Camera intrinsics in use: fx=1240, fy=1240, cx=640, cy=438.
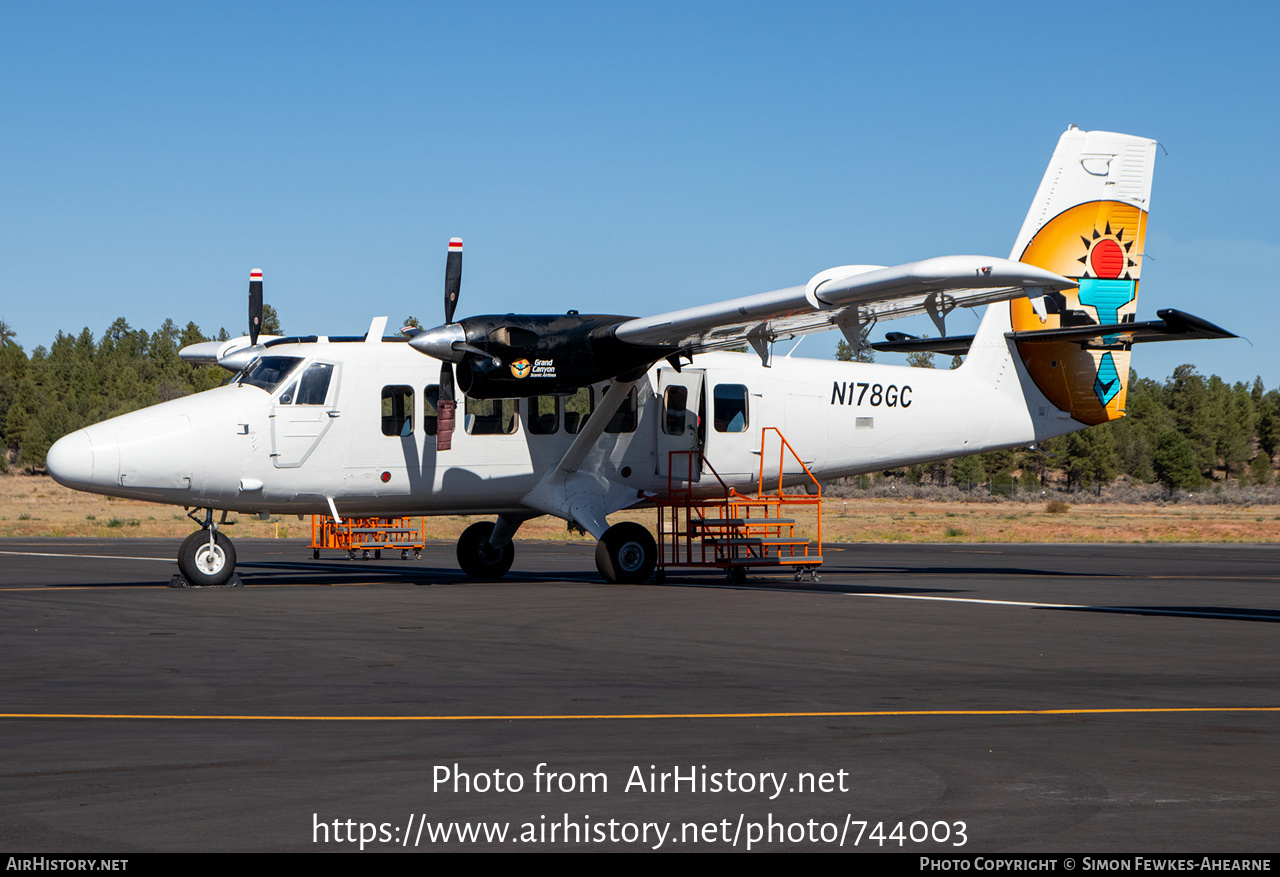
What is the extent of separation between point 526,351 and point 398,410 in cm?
245

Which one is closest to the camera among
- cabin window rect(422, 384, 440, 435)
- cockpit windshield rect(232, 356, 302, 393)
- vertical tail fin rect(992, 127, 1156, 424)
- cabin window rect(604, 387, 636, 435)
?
cockpit windshield rect(232, 356, 302, 393)

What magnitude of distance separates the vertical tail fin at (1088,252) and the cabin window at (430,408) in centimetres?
1007

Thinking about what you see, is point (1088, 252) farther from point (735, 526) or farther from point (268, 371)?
point (268, 371)

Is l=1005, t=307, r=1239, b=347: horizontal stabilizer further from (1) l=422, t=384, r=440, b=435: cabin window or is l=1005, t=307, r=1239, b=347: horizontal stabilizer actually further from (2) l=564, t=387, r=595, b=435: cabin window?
(1) l=422, t=384, r=440, b=435: cabin window

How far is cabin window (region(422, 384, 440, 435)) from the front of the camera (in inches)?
737

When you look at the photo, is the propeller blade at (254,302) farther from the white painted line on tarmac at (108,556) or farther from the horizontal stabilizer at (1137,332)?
the horizontal stabilizer at (1137,332)

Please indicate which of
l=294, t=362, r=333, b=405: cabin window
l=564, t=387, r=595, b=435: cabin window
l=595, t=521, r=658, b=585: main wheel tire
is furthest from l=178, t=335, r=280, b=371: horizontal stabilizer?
l=595, t=521, r=658, b=585: main wheel tire

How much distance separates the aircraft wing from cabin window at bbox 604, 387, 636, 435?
1.47 metres

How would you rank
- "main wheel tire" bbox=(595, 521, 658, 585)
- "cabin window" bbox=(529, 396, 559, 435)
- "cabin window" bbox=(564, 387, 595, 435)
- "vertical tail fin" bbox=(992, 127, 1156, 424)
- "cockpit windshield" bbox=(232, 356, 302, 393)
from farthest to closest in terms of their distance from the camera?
"vertical tail fin" bbox=(992, 127, 1156, 424) → "cabin window" bbox=(564, 387, 595, 435) → "cabin window" bbox=(529, 396, 559, 435) → "main wheel tire" bbox=(595, 521, 658, 585) → "cockpit windshield" bbox=(232, 356, 302, 393)

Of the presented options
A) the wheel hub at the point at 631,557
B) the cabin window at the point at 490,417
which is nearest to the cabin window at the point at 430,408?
the cabin window at the point at 490,417

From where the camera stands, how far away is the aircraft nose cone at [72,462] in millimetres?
16469

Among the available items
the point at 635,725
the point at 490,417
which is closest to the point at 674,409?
the point at 490,417

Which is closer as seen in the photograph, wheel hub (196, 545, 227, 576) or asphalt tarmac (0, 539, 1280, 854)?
asphalt tarmac (0, 539, 1280, 854)
